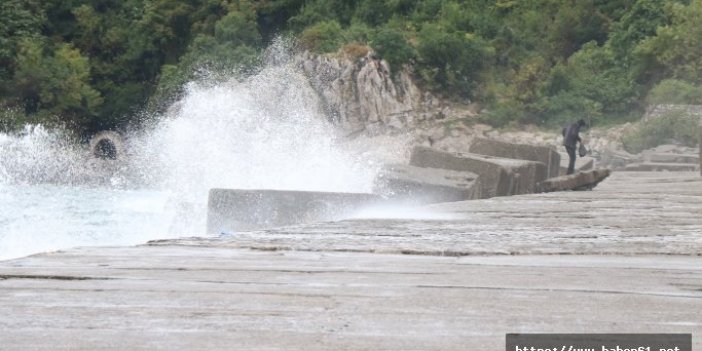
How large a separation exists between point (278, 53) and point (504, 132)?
34.0 feet

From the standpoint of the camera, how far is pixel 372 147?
41.9 meters

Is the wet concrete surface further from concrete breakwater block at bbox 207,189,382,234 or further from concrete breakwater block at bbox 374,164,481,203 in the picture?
concrete breakwater block at bbox 374,164,481,203

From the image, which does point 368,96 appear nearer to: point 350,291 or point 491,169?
point 491,169

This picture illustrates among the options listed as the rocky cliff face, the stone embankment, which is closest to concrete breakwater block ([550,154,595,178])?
the stone embankment

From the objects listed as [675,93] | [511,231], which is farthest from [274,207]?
[675,93]

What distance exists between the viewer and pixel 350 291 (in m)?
4.31

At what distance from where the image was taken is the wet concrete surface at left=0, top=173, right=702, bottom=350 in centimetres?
348

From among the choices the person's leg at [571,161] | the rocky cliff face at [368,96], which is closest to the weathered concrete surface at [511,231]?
the person's leg at [571,161]

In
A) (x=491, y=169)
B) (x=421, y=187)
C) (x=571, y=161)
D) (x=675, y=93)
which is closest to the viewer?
(x=421, y=187)

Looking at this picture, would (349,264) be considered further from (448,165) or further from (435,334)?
(448,165)

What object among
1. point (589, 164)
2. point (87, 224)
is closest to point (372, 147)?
point (87, 224)

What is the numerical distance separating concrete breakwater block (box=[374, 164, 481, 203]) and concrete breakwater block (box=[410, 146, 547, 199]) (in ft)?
3.16

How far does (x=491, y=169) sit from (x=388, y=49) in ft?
95.2

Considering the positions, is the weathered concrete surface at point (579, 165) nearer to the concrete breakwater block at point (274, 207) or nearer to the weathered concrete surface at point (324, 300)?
the concrete breakwater block at point (274, 207)
